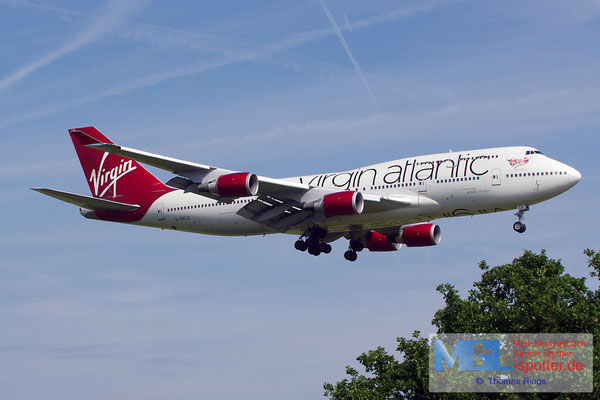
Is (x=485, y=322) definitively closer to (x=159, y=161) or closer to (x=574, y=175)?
(x=574, y=175)

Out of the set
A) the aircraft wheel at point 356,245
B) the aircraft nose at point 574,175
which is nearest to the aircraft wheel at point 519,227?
the aircraft nose at point 574,175

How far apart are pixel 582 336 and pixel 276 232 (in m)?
18.5

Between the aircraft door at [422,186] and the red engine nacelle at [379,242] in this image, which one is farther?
the red engine nacelle at [379,242]

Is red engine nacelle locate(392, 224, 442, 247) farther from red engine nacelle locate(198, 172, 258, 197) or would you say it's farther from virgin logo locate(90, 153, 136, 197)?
virgin logo locate(90, 153, 136, 197)

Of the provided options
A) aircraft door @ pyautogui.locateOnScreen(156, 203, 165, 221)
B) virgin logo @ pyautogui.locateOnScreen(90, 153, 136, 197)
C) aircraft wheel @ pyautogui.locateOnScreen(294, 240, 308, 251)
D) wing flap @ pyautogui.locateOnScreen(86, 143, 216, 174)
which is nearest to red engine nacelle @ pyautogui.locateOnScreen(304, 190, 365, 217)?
aircraft wheel @ pyautogui.locateOnScreen(294, 240, 308, 251)

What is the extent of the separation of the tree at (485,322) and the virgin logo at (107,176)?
61.9ft

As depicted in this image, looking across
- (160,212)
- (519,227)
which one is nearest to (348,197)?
(519,227)

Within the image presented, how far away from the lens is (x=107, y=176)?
57656mm

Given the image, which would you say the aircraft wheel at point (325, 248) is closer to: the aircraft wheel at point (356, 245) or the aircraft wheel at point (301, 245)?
the aircraft wheel at point (301, 245)

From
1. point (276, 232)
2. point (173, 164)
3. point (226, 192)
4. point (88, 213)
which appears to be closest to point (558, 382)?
point (276, 232)

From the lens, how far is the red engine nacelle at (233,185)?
44.2 meters

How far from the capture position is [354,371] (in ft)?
185

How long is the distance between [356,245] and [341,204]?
29.7ft

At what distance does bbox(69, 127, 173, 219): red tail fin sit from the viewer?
5465 cm
